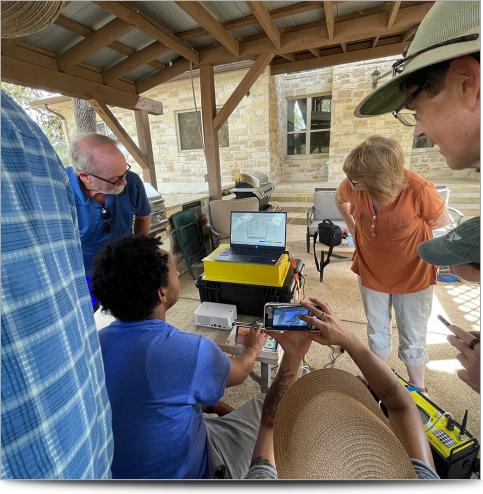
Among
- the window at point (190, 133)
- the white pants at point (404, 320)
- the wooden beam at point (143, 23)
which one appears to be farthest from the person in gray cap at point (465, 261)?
the window at point (190, 133)

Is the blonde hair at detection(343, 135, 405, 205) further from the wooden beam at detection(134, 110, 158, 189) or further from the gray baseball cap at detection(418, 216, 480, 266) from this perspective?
the wooden beam at detection(134, 110, 158, 189)

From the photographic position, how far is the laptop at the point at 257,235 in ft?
4.85

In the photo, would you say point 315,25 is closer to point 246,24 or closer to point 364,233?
point 246,24

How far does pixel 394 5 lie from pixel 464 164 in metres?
2.59

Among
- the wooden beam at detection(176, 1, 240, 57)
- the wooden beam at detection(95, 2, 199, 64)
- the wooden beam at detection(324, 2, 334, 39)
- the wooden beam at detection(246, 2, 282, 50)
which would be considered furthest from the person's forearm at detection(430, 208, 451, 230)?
the wooden beam at detection(95, 2, 199, 64)

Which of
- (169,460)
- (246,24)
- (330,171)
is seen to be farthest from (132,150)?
(330,171)

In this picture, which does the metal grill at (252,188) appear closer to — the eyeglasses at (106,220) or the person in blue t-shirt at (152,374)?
the eyeglasses at (106,220)

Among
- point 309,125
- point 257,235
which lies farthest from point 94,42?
point 309,125

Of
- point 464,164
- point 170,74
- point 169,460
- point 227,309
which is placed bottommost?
point 169,460

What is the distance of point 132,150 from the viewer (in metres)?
3.34

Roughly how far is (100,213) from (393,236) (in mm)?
1603

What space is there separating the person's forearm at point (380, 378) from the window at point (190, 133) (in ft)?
21.2

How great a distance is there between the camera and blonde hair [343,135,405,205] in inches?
46.2

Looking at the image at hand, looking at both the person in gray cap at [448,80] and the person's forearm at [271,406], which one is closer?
the person in gray cap at [448,80]
